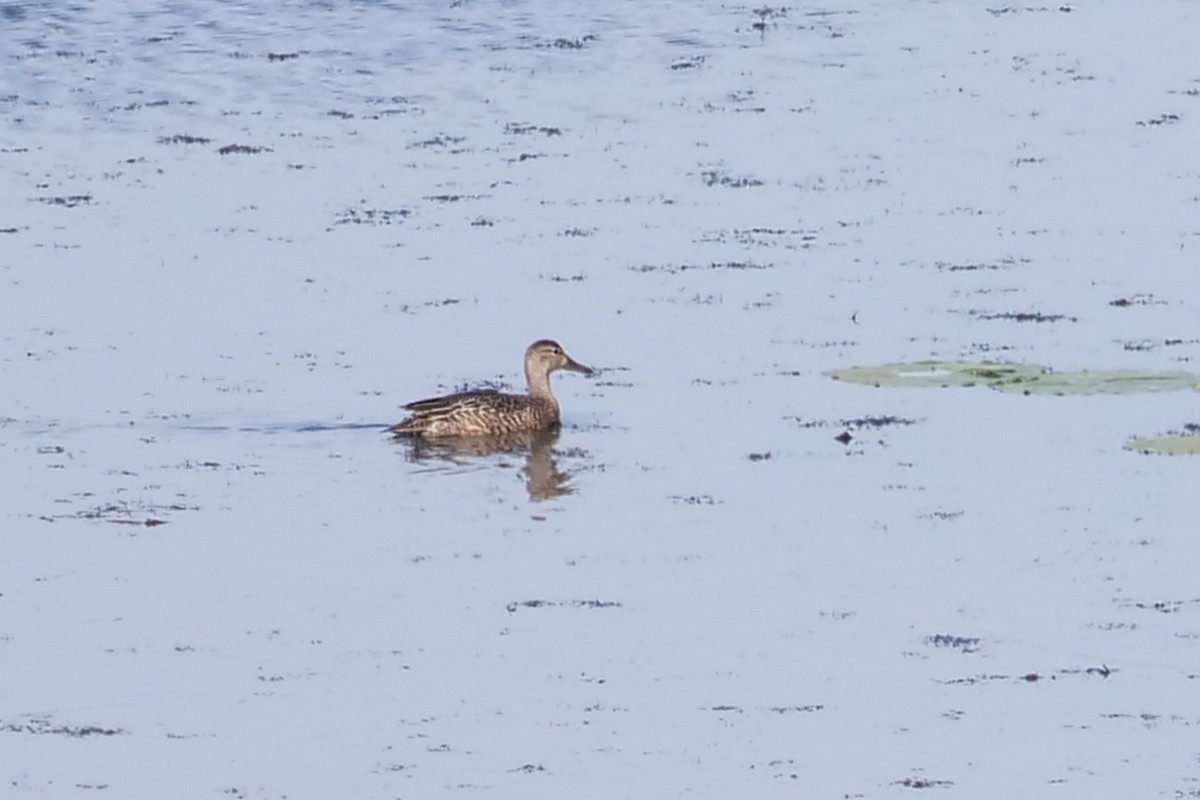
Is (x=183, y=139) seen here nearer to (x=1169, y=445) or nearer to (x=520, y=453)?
(x=520, y=453)

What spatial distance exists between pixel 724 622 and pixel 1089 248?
24.8ft

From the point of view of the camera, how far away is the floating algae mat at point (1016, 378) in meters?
15.6

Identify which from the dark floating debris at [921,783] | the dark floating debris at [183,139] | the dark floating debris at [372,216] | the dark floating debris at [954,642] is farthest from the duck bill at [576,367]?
the dark floating debris at [183,139]

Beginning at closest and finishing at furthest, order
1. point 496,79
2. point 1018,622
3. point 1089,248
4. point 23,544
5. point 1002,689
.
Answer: point 1002,689
point 1018,622
point 23,544
point 1089,248
point 496,79

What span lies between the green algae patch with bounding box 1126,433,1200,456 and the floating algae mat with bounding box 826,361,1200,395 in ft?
2.38

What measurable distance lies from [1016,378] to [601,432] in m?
1.96

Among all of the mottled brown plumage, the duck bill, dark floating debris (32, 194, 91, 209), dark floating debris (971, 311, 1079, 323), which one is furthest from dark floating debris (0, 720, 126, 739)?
dark floating debris (32, 194, 91, 209)

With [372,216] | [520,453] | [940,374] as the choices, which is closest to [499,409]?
[520,453]

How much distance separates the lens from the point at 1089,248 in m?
19.1

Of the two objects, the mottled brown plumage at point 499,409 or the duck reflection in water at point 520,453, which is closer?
the duck reflection in water at point 520,453

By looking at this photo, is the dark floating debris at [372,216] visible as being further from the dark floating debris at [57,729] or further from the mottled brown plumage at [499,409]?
the dark floating debris at [57,729]

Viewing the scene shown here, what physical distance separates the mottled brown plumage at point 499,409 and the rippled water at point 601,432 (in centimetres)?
17

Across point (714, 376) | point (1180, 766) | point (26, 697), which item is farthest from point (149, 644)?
point (714, 376)

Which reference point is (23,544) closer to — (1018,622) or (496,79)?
(1018,622)
